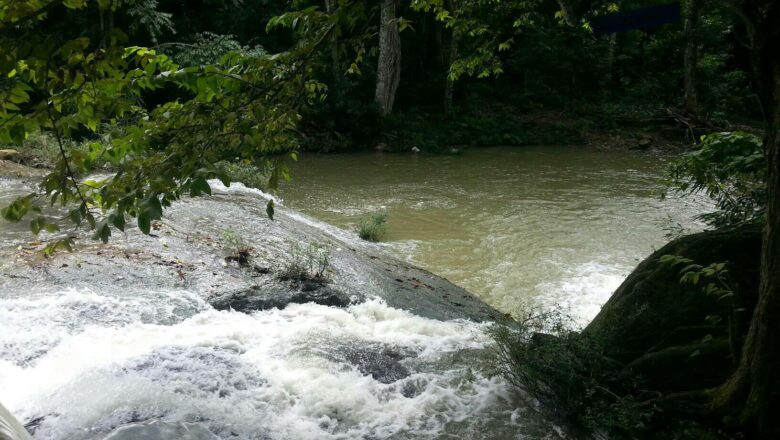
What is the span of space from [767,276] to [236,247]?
237 inches

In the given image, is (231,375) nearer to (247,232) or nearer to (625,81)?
(247,232)

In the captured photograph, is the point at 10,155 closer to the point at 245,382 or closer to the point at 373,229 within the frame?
the point at 373,229

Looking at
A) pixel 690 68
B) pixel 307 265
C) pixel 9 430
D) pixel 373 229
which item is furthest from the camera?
pixel 690 68

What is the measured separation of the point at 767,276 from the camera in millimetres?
3400

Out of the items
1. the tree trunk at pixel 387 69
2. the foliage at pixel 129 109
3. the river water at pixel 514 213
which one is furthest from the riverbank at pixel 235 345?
the tree trunk at pixel 387 69

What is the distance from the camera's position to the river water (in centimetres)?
899

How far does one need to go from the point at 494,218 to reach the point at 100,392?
9.39m

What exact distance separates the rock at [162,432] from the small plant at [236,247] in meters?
3.30

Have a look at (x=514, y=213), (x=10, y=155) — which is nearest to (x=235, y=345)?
(x=514, y=213)

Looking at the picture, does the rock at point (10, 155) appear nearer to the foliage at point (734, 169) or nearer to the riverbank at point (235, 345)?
the riverbank at point (235, 345)

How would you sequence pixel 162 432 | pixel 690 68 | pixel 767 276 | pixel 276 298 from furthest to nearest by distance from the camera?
pixel 690 68 → pixel 276 298 → pixel 162 432 → pixel 767 276

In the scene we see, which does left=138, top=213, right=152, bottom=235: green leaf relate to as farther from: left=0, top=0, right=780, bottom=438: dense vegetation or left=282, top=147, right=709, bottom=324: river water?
left=282, top=147, right=709, bottom=324: river water

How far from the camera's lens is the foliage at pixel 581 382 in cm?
409

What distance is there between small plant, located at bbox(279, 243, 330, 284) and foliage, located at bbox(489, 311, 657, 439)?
2.79 m
